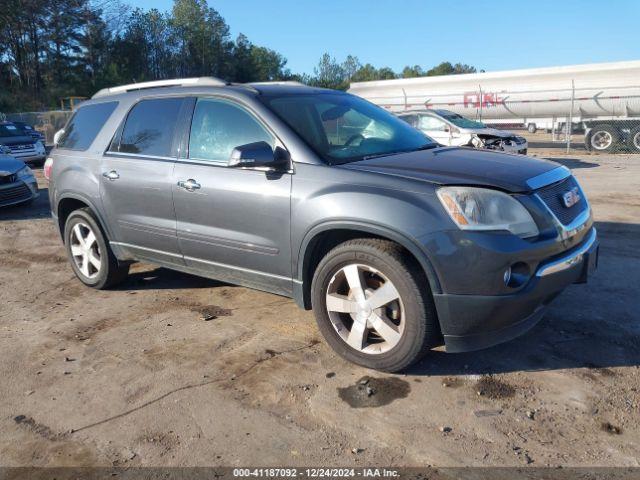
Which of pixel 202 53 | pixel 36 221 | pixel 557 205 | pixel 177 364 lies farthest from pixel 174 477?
pixel 202 53

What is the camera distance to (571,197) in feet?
11.5

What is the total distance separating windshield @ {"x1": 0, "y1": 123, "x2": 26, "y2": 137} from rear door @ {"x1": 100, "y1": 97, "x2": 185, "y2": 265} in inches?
576

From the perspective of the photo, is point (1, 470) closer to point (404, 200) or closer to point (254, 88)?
point (404, 200)

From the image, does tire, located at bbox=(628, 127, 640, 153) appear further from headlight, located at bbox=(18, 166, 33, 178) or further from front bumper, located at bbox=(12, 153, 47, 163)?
front bumper, located at bbox=(12, 153, 47, 163)

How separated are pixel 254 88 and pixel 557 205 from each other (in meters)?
2.33

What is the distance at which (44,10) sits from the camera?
55125 millimetres

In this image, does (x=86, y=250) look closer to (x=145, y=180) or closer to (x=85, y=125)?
(x=85, y=125)

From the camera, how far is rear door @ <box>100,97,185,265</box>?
4.35 m

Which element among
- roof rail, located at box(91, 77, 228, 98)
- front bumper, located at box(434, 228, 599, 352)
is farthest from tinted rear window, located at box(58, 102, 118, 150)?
front bumper, located at box(434, 228, 599, 352)

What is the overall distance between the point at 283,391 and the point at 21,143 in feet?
54.8

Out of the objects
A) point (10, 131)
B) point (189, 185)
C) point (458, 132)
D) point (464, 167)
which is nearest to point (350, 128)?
point (464, 167)

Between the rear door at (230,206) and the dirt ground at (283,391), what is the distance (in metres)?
0.55

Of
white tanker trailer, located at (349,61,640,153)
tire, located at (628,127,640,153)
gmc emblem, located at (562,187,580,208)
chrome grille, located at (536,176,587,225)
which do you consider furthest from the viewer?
white tanker trailer, located at (349,61,640,153)

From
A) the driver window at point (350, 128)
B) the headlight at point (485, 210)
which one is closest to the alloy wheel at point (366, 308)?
the headlight at point (485, 210)
